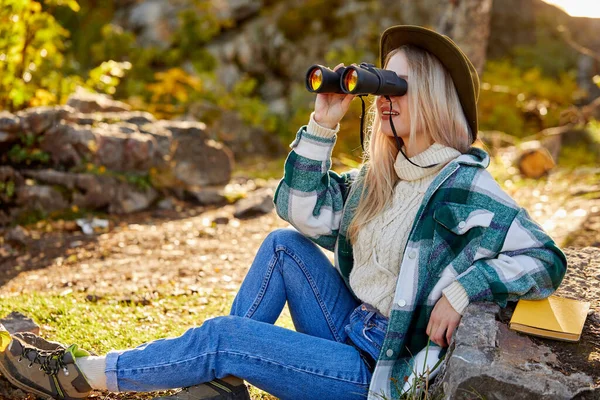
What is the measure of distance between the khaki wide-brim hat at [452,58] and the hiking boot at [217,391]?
1260 mm

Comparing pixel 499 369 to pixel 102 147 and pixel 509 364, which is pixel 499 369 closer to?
pixel 509 364

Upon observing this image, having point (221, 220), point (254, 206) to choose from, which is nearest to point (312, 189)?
point (221, 220)

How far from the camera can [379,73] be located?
2.30 metres

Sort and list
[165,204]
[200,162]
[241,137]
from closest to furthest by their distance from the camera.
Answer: [165,204] → [200,162] → [241,137]

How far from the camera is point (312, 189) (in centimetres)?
260

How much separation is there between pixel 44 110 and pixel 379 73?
183 inches

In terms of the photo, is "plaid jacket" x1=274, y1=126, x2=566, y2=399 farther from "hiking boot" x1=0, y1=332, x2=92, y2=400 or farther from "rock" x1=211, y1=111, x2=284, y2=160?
"rock" x1=211, y1=111, x2=284, y2=160

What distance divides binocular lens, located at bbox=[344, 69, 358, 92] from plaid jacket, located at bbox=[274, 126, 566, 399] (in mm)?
429

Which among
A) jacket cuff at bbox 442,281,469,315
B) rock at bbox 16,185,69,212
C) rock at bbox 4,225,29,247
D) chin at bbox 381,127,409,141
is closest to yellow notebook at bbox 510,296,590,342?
jacket cuff at bbox 442,281,469,315

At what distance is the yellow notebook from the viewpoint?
2123 mm

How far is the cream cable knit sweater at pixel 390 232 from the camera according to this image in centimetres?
244

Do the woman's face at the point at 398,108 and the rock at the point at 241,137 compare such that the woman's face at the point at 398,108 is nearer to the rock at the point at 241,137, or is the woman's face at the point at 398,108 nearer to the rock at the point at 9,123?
the rock at the point at 9,123

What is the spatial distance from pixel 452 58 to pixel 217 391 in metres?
1.42

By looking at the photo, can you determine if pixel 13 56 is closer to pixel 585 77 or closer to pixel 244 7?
pixel 244 7
